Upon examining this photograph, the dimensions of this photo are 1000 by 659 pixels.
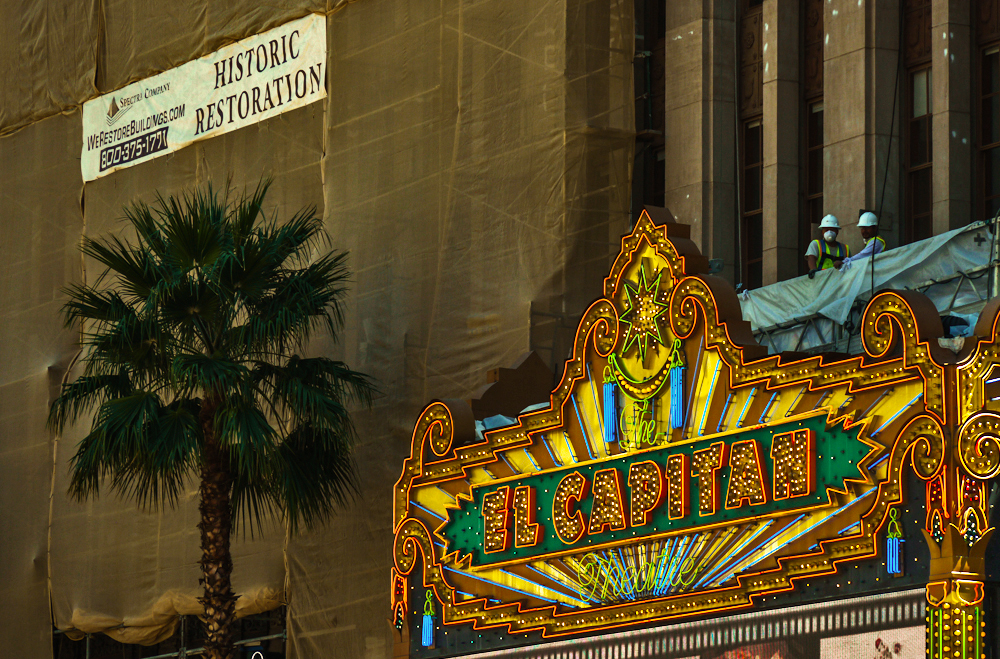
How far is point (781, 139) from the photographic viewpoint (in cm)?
2366

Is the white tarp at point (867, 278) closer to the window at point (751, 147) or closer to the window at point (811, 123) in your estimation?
the window at point (811, 123)

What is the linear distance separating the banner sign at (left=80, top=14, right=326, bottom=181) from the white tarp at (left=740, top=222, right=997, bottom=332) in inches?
370

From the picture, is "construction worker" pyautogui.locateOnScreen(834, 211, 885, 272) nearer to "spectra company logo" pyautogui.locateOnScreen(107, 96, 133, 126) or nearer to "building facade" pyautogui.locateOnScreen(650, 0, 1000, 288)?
"building facade" pyautogui.locateOnScreen(650, 0, 1000, 288)

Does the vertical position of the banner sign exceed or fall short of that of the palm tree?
it exceeds it

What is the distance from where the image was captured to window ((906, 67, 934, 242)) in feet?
72.6

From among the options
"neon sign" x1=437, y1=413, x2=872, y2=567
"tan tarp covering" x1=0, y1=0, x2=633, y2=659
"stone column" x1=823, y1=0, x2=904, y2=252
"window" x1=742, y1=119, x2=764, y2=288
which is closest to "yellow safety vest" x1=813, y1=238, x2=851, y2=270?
"stone column" x1=823, y1=0, x2=904, y2=252

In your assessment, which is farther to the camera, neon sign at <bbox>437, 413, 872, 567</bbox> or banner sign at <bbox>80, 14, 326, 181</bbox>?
banner sign at <bbox>80, 14, 326, 181</bbox>

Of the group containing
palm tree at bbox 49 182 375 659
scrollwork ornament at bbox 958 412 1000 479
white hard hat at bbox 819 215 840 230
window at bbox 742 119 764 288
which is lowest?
scrollwork ornament at bbox 958 412 1000 479

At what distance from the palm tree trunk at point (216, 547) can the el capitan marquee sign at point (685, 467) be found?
259cm

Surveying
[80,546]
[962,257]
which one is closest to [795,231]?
[962,257]

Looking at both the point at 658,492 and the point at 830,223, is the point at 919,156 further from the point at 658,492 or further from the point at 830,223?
the point at 658,492

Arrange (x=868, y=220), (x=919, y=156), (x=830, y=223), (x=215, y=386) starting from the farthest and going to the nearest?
(x=215, y=386) → (x=919, y=156) → (x=830, y=223) → (x=868, y=220)

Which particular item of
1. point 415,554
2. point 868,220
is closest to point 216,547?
point 415,554

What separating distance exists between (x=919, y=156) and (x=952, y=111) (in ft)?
2.77
